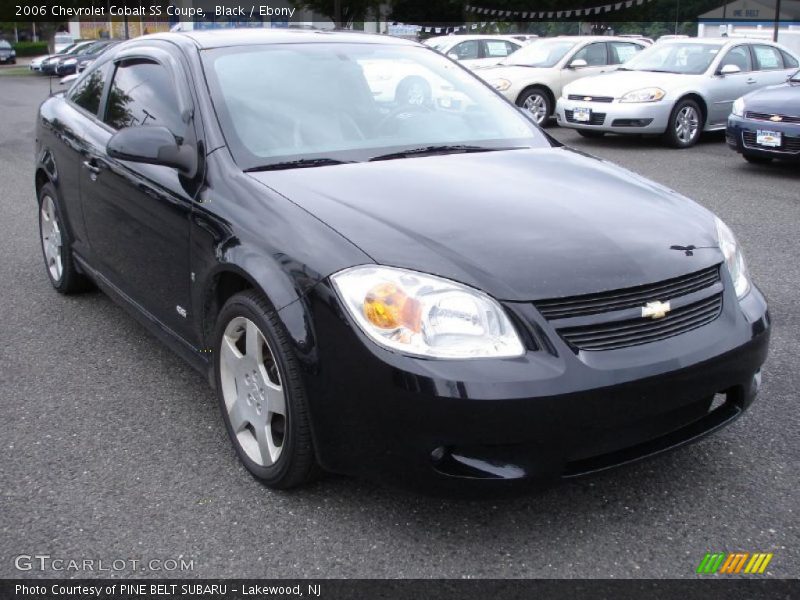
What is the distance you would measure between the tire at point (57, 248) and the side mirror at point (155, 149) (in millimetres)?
1745

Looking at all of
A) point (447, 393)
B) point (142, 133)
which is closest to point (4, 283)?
point (142, 133)

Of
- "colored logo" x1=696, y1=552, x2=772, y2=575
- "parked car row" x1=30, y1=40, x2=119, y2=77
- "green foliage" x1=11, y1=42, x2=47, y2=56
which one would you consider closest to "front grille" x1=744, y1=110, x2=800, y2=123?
"colored logo" x1=696, y1=552, x2=772, y2=575

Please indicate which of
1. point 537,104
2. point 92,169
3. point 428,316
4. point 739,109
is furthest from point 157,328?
point 537,104

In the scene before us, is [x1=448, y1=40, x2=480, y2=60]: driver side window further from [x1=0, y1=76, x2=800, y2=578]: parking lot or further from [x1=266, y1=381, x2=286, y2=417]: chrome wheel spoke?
[x1=266, y1=381, x2=286, y2=417]: chrome wheel spoke

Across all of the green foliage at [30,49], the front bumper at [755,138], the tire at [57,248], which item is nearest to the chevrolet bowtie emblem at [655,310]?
the tire at [57,248]

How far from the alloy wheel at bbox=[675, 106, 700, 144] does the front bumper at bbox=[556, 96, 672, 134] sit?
0.87 feet

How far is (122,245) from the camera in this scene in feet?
13.2

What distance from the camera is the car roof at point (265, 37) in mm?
3926

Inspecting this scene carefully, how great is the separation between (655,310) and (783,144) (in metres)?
7.63

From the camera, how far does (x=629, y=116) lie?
12.0m

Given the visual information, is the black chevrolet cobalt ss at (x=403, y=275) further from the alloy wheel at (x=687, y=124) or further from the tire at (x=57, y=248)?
the alloy wheel at (x=687, y=124)

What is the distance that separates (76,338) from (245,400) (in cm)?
191

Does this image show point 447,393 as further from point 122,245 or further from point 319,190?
point 122,245

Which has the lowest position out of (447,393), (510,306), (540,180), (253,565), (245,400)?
(253,565)
